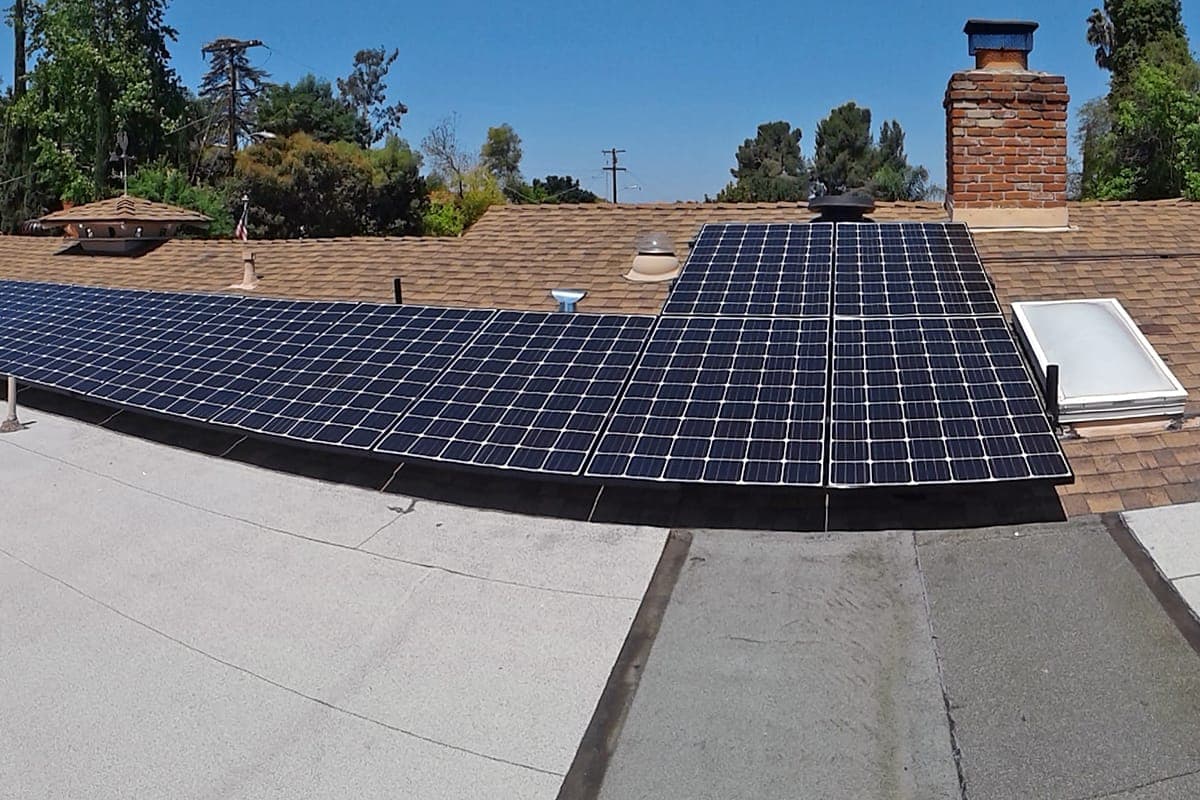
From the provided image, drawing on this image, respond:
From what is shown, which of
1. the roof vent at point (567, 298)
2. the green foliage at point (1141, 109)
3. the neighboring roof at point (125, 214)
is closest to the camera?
the roof vent at point (567, 298)

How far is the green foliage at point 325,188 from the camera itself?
4934 centimetres

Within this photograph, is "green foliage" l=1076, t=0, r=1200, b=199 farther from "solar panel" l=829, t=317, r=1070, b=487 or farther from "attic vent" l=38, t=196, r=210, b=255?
"attic vent" l=38, t=196, r=210, b=255

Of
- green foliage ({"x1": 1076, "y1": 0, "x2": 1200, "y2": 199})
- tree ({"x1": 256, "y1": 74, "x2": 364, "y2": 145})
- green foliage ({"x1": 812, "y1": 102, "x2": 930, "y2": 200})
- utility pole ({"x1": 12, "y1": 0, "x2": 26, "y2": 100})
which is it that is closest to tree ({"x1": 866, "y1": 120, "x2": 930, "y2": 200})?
green foliage ({"x1": 812, "y1": 102, "x2": 930, "y2": 200})

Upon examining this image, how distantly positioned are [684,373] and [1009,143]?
6.56 m

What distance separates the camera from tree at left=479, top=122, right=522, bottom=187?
7106cm

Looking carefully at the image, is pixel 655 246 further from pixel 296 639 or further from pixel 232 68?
pixel 232 68

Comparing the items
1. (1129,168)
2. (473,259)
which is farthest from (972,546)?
(1129,168)

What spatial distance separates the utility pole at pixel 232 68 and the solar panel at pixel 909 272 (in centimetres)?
5201

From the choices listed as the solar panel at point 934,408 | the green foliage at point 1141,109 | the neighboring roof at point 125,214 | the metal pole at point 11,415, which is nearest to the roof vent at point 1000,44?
the solar panel at point 934,408

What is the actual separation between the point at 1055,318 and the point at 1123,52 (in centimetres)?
4779

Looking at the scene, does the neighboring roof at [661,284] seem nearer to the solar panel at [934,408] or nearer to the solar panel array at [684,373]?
the solar panel at [934,408]

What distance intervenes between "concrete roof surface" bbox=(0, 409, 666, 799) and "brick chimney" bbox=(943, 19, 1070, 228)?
716cm

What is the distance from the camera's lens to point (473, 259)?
41.8ft

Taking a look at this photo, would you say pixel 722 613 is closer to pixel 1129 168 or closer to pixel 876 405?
pixel 876 405
